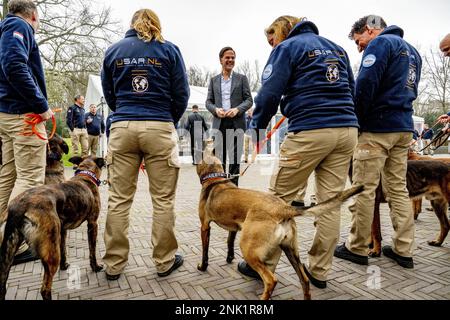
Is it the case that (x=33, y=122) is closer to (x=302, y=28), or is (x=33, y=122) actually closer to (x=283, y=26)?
(x=283, y=26)

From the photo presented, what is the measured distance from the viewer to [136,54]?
2832mm

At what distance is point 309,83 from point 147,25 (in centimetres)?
157

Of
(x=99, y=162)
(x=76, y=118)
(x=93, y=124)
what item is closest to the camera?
(x=99, y=162)

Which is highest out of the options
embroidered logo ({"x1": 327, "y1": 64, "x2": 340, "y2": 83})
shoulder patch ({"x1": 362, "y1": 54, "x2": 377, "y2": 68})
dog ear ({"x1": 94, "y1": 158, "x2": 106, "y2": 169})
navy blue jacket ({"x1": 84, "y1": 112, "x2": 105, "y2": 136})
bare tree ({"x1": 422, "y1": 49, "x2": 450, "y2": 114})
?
bare tree ({"x1": 422, "y1": 49, "x2": 450, "y2": 114})

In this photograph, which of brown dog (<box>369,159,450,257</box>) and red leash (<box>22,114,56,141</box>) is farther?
brown dog (<box>369,159,450,257</box>)

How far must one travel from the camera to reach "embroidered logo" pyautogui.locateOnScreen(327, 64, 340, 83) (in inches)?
106

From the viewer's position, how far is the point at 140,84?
→ 2.86 m

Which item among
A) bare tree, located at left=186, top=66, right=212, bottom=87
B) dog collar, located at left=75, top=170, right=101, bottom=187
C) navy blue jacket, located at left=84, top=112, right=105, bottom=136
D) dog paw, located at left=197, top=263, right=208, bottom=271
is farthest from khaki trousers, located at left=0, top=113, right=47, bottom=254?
bare tree, located at left=186, top=66, right=212, bottom=87

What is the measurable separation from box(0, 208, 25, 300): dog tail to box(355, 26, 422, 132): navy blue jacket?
3198 millimetres

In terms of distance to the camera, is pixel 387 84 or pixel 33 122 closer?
pixel 387 84

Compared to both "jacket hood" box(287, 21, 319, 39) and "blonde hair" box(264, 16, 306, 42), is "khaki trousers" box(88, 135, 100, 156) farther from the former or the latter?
"jacket hood" box(287, 21, 319, 39)

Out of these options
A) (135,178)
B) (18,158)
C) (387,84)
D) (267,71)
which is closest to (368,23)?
(387,84)

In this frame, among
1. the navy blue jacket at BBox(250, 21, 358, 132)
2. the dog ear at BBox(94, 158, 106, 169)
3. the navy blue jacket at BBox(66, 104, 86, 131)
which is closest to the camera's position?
the navy blue jacket at BBox(250, 21, 358, 132)

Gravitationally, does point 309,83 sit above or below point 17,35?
below
